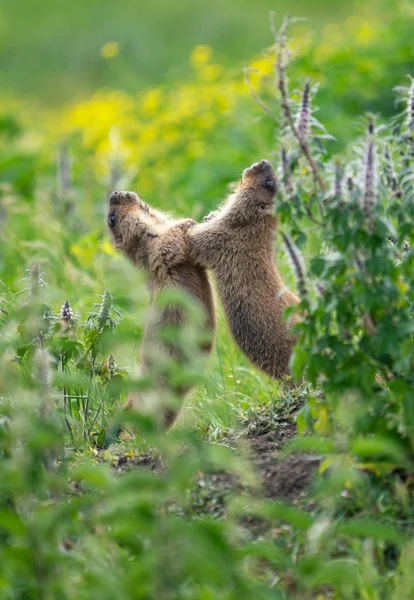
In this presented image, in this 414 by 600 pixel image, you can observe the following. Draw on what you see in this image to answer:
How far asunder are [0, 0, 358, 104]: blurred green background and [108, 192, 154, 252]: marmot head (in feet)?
41.4

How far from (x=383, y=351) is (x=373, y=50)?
21.7ft

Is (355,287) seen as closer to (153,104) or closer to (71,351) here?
(71,351)

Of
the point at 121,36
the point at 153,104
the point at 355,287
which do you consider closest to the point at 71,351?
the point at 355,287

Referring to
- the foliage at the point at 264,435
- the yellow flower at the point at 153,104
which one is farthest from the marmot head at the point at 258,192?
the yellow flower at the point at 153,104

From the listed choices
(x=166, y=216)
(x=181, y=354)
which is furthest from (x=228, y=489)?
(x=166, y=216)

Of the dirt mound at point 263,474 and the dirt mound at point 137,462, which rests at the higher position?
the dirt mound at point 137,462

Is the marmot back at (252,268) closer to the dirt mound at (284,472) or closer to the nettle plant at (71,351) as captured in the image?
the nettle plant at (71,351)

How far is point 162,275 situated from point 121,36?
16.0m

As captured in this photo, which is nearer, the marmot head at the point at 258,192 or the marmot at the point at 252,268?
the marmot at the point at 252,268

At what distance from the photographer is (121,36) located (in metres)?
20.0

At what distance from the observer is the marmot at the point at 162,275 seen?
4520mm

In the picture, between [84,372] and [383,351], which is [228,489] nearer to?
[383,351]

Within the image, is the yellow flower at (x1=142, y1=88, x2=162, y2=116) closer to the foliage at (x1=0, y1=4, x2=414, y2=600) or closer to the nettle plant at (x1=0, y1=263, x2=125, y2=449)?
the foliage at (x1=0, y1=4, x2=414, y2=600)

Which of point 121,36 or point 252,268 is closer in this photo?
point 252,268
